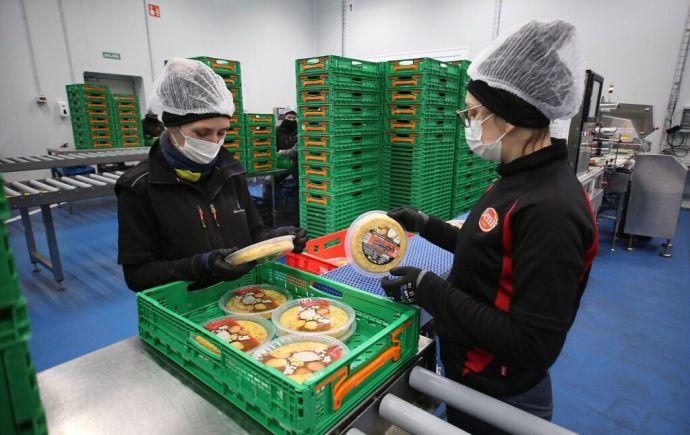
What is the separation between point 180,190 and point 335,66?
2.51m

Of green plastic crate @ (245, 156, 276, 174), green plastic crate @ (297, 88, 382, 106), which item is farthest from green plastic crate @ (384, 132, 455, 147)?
green plastic crate @ (245, 156, 276, 174)

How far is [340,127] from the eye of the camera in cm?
372

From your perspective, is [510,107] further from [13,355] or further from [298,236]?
[13,355]

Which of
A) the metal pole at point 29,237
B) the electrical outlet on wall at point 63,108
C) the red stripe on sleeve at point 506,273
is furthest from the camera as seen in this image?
the electrical outlet on wall at point 63,108

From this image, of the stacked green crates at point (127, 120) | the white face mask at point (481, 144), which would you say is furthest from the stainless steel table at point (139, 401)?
the stacked green crates at point (127, 120)

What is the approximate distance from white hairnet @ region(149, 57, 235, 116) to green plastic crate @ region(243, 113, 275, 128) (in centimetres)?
367

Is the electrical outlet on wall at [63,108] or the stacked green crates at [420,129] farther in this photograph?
the electrical outlet on wall at [63,108]

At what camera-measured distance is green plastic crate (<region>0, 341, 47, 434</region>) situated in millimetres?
361

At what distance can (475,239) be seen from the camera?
37.7 inches

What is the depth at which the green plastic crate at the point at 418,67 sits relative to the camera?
3.71 m

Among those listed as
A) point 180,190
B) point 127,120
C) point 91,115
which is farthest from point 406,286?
point 127,120

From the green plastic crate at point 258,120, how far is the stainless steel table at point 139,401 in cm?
438

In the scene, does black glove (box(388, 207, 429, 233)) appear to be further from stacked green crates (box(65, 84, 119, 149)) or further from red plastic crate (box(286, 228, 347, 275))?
stacked green crates (box(65, 84, 119, 149))

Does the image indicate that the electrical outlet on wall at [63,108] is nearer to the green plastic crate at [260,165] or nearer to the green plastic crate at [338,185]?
the green plastic crate at [260,165]
